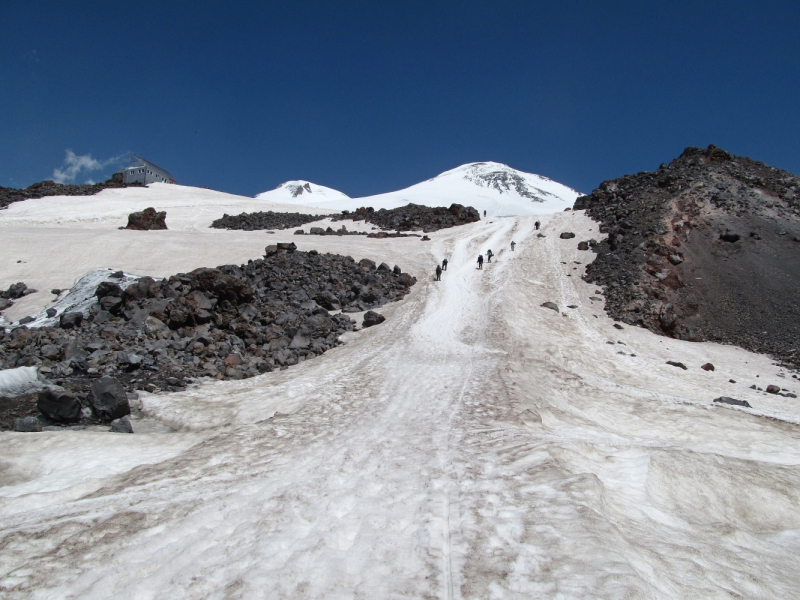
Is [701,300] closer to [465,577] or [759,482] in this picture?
[759,482]

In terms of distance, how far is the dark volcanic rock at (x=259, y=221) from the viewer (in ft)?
145

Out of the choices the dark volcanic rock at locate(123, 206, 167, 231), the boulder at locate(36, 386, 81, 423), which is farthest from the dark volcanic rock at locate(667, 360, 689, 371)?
the dark volcanic rock at locate(123, 206, 167, 231)

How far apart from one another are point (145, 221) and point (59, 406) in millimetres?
31381

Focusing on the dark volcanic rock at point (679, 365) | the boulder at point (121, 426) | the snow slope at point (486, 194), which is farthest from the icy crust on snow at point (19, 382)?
the snow slope at point (486, 194)

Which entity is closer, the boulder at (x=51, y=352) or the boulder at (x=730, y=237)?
the boulder at (x=51, y=352)

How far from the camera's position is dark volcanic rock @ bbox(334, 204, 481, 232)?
146 feet

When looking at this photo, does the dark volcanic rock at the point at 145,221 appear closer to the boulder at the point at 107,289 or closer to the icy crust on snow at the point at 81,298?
the icy crust on snow at the point at 81,298

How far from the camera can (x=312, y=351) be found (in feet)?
48.9

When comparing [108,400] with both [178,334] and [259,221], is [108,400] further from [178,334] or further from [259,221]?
[259,221]

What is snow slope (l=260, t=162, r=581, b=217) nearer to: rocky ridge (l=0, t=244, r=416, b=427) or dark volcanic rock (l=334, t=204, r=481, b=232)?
dark volcanic rock (l=334, t=204, r=481, b=232)

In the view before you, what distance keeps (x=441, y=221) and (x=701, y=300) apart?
26.4 metres

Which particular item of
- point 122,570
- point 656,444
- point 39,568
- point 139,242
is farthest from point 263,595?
point 139,242

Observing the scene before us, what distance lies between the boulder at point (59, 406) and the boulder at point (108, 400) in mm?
298

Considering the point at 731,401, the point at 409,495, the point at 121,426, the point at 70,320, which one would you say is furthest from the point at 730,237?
the point at 70,320
